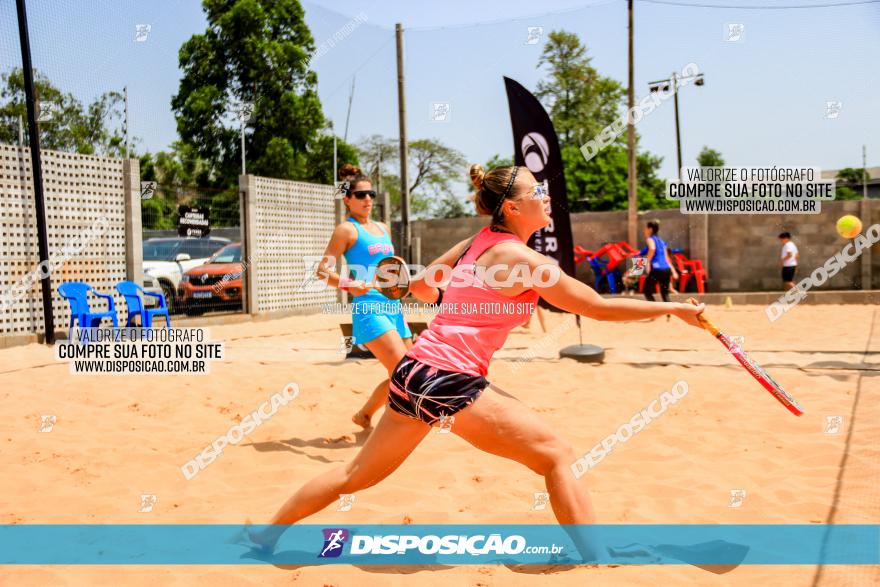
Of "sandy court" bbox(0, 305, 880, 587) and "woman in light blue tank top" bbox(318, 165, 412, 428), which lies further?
"woman in light blue tank top" bbox(318, 165, 412, 428)

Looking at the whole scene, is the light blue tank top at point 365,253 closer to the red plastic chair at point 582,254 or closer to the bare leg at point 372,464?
the bare leg at point 372,464

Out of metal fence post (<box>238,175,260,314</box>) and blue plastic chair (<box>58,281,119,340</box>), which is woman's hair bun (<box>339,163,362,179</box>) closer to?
blue plastic chair (<box>58,281,119,340</box>)

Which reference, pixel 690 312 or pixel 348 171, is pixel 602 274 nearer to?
pixel 348 171

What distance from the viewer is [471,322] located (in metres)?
2.70

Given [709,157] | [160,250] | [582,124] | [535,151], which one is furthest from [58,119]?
[709,157]

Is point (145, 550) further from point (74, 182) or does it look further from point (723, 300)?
point (723, 300)

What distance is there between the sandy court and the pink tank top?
873 mm

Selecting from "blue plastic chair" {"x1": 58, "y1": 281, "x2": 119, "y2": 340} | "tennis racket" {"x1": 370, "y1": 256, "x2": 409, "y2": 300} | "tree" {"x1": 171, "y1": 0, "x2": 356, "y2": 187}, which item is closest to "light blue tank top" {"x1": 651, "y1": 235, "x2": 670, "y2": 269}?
"blue plastic chair" {"x1": 58, "y1": 281, "x2": 119, "y2": 340}

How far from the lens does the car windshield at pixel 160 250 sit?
13.6 metres

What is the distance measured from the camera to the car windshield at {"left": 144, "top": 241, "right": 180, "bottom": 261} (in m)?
13.6

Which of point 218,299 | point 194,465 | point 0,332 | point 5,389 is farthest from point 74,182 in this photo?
point 194,465

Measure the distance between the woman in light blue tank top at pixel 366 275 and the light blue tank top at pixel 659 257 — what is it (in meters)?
8.62

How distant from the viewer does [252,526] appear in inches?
122

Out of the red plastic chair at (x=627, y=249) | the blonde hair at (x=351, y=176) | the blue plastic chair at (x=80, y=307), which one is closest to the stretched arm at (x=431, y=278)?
Result: the blonde hair at (x=351, y=176)
